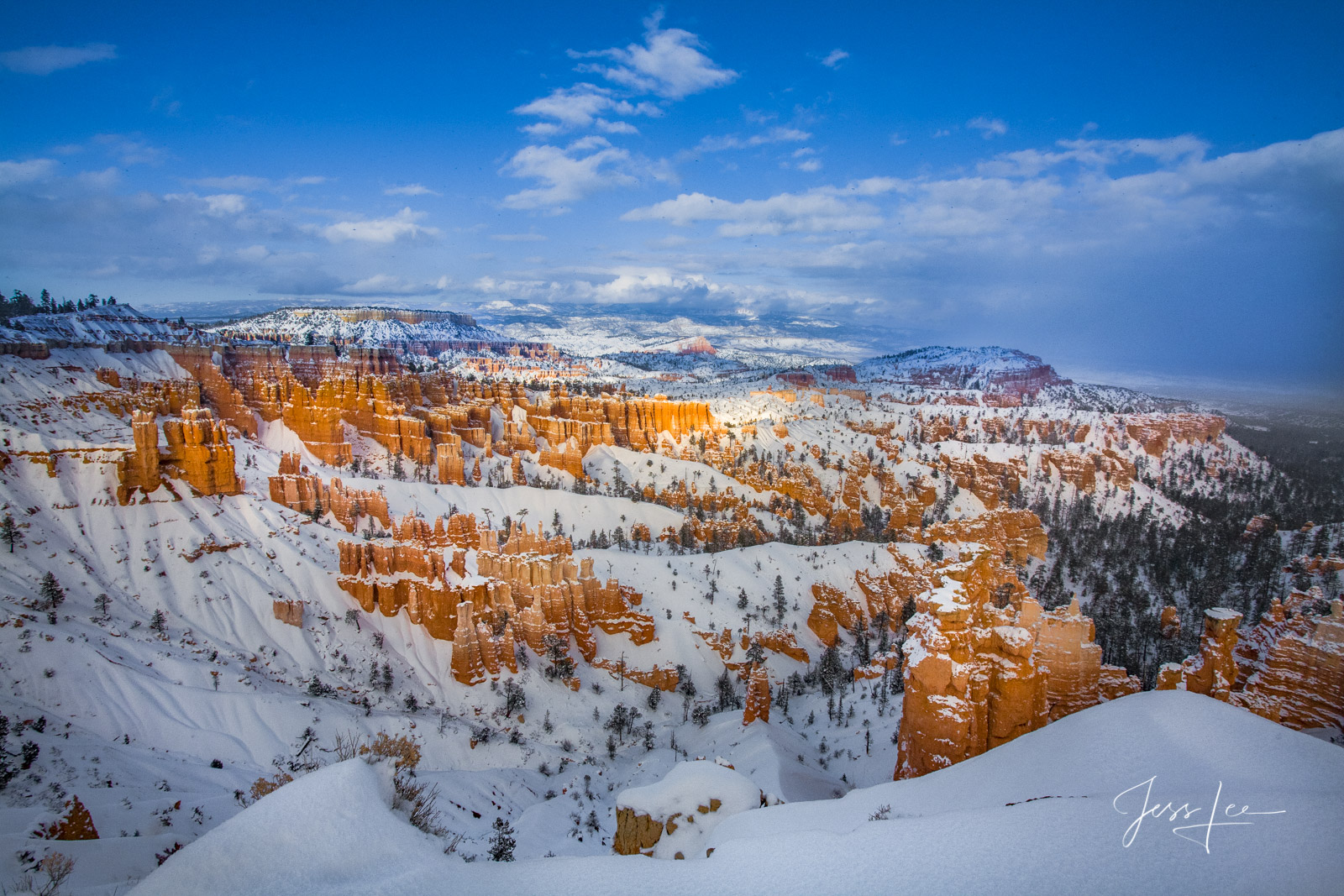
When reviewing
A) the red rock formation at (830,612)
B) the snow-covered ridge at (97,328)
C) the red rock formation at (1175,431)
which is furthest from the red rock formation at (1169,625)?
the snow-covered ridge at (97,328)

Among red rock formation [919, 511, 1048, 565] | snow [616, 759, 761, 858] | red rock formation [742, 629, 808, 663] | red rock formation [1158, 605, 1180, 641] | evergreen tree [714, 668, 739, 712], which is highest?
snow [616, 759, 761, 858]

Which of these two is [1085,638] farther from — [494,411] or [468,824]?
[494,411]

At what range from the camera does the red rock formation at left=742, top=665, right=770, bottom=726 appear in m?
25.7

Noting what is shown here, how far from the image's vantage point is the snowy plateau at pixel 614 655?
22.9ft

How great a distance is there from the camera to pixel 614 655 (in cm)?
3350

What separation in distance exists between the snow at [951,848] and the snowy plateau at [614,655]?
5cm

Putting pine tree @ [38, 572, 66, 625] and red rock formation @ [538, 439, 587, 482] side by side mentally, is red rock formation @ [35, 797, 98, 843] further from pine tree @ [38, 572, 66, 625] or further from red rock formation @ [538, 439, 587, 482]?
red rock formation @ [538, 439, 587, 482]

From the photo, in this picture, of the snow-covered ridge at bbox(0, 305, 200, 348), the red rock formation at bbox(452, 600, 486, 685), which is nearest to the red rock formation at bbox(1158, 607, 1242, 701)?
the red rock formation at bbox(452, 600, 486, 685)

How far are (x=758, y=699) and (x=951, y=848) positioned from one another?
64.0 ft

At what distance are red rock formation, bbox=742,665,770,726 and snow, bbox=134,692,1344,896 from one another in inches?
635

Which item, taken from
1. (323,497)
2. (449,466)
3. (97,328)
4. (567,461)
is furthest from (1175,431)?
(97,328)

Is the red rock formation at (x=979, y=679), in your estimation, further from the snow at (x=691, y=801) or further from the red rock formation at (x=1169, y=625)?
the red rock formation at (x=1169, y=625)

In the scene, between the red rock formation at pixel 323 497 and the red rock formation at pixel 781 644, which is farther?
the red rock formation at pixel 323 497

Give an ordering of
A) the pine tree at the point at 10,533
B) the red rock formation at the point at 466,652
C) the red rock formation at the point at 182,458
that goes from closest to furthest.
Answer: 1. the pine tree at the point at 10,533
2. the red rock formation at the point at 466,652
3. the red rock formation at the point at 182,458
